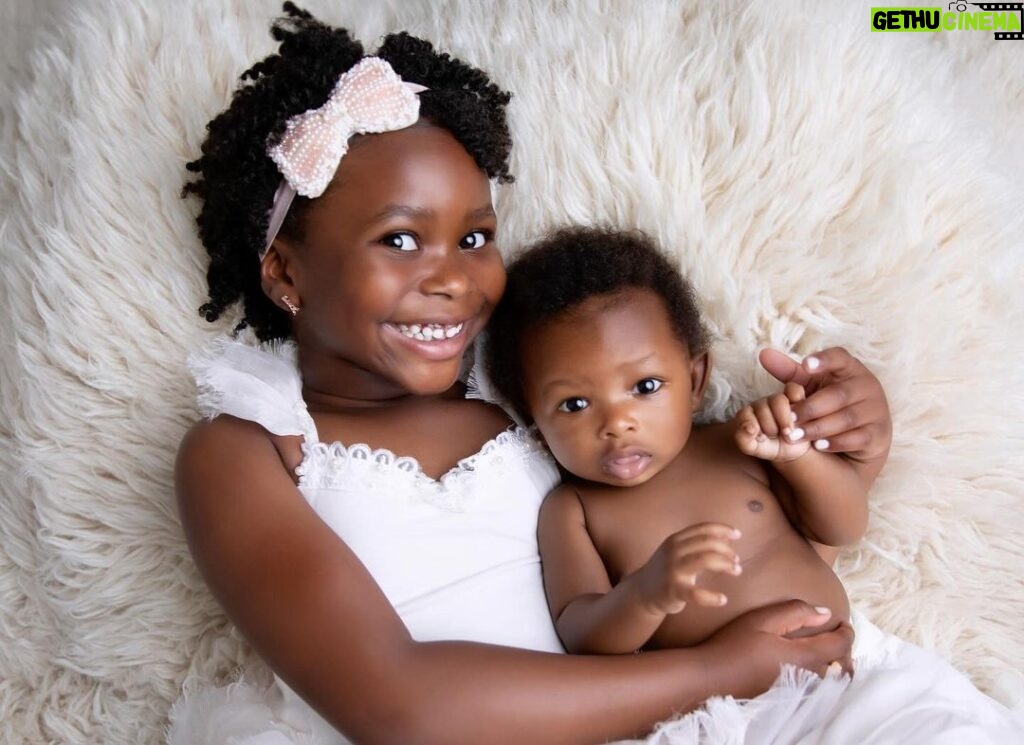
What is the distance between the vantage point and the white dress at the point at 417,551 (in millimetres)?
1380

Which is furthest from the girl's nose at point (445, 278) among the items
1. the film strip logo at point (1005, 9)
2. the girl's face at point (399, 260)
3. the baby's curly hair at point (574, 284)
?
the film strip logo at point (1005, 9)

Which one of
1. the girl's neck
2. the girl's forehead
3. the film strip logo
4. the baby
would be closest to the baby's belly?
the baby

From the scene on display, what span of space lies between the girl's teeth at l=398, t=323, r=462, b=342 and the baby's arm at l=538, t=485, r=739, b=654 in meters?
0.28

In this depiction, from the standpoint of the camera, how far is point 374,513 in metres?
1.41

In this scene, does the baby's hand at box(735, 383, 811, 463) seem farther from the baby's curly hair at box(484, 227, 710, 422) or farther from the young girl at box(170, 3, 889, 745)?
the baby's curly hair at box(484, 227, 710, 422)

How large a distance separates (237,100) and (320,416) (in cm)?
44

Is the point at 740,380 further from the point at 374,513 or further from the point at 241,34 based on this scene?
the point at 241,34

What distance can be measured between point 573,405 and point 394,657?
395 mm

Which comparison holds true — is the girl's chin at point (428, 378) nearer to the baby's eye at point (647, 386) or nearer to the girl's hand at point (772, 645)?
the baby's eye at point (647, 386)

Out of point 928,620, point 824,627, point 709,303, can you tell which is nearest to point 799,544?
point 824,627

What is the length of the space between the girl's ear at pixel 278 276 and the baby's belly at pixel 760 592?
0.65 meters

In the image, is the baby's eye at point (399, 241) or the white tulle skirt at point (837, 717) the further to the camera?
the baby's eye at point (399, 241)

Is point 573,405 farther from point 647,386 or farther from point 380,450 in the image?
point 380,450

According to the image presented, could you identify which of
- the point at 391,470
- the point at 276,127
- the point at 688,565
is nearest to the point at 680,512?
the point at 688,565
